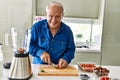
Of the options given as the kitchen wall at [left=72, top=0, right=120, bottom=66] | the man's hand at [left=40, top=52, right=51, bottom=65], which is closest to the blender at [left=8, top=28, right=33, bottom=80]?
the man's hand at [left=40, top=52, right=51, bottom=65]

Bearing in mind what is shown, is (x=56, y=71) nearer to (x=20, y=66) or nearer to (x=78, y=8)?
(x=20, y=66)

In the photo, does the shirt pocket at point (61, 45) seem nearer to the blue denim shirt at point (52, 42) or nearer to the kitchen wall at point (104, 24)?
the blue denim shirt at point (52, 42)

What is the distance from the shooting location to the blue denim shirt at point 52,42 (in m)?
2.05

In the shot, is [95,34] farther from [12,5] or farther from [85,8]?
[12,5]

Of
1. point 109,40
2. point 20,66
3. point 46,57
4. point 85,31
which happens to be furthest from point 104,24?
point 20,66

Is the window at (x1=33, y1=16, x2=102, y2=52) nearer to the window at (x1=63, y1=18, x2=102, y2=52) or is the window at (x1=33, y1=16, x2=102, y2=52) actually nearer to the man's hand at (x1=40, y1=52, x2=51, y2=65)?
the window at (x1=63, y1=18, x2=102, y2=52)

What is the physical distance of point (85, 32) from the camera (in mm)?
3326

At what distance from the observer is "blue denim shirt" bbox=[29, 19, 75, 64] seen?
2.05 metres

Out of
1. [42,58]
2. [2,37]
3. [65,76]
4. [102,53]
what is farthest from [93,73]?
[2,37]

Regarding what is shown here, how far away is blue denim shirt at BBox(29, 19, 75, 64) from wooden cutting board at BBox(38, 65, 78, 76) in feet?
0.58

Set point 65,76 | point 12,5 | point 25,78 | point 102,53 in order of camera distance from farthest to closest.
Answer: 1. point 102,53
2. point 12,5
3. point 65,76
4. point 25,78

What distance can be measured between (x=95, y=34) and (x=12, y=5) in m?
1.22

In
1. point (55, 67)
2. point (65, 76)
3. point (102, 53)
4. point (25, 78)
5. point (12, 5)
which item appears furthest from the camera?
point (102, 53)

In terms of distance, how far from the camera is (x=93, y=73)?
5.94 feet
